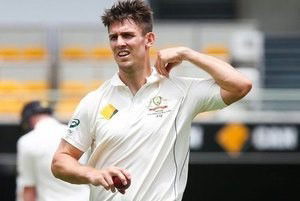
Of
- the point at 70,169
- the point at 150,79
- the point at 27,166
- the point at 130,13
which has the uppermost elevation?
the point at 130,13

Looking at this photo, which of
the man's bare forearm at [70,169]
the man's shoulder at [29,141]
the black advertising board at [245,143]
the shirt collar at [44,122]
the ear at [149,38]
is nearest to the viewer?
the man's bare forearm at [70,169]

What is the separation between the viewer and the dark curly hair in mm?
5293

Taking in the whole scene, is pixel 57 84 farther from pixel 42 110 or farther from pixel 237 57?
pixel 42 110

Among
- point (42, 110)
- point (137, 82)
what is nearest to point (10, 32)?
point (42, 110)

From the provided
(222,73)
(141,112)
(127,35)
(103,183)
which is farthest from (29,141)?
(103,183)

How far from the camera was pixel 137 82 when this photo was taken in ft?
17.9

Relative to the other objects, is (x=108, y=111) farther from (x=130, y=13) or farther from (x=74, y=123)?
(x=130, y=13)

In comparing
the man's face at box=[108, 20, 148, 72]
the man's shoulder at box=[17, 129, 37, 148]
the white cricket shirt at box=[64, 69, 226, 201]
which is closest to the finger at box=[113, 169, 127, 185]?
the white cricket shirt at box=[64, 69, 226, 201]

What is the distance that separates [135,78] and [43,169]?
263 cm

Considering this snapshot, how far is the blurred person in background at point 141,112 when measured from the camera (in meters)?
5.28

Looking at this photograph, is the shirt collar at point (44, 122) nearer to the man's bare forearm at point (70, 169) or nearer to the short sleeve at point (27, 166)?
the short sleeve at point (27, 166)

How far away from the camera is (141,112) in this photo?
5375 millimetres

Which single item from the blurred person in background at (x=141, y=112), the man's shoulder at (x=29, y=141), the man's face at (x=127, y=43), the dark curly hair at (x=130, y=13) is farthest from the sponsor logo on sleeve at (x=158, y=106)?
the man's shoulder at (x=29, y=141)

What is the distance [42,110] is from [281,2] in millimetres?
13892
